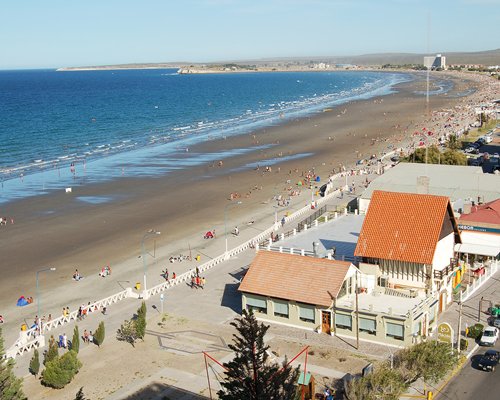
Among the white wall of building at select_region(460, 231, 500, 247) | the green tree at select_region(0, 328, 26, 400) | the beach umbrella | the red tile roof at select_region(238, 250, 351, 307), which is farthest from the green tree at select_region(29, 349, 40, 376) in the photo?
the white wall of building at select_region(460, 231, 500, 247)

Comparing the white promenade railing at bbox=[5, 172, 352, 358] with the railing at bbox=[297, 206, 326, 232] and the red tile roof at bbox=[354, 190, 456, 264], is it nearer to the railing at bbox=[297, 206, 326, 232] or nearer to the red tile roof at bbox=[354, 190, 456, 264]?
the railing at bbox=[297, 206, 326, 232]

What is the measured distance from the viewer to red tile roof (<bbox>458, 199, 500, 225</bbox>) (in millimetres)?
46059

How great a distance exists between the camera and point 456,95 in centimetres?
19312

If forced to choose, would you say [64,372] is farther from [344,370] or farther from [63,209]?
[63,209]

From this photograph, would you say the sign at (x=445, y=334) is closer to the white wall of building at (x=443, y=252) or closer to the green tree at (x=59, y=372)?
the white wall of building at (x=443, y=252)

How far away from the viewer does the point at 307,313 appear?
1415 inches

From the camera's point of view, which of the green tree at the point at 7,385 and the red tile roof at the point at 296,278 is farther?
the red tile roof at the point at 296,278

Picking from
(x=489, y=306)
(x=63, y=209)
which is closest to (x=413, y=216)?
(x=489, y=306)

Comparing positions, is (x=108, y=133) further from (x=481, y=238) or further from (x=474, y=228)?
(x=481, y=238)

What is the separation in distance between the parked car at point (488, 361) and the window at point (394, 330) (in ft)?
13.6

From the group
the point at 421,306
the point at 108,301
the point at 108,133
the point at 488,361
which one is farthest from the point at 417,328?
the point at 108,133

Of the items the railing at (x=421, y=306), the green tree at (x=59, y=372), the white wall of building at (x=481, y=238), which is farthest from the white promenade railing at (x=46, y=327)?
the white wall of building at (x=481, y=238)

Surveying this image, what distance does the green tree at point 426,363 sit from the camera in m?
27.3

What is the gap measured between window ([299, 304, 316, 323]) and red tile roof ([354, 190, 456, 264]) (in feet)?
13.8
